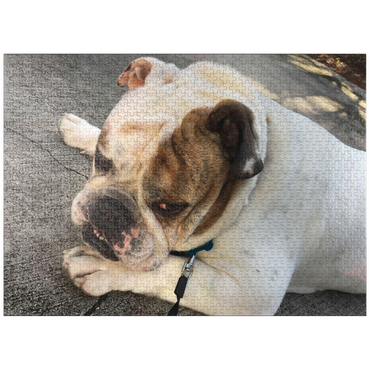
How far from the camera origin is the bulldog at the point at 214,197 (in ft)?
5.13

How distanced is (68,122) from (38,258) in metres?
0.74

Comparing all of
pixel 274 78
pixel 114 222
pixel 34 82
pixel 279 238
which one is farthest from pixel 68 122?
pixel 279 238

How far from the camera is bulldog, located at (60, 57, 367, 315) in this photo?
61.6 inches

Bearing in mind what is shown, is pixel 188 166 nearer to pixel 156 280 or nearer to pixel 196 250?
pixel 196 250

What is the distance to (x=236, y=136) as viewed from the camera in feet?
4.92

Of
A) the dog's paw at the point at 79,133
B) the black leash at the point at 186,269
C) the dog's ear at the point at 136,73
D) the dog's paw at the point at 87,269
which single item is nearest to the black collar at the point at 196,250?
the black leash at the point at 186,269

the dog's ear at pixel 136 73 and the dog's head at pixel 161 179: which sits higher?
the dog's ear at pixel 136 73

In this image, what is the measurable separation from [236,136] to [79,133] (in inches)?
32.0

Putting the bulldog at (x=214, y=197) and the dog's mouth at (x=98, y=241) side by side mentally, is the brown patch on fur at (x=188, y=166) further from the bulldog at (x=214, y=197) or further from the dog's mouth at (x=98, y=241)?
the dog's mouth at (x=98, y=241)

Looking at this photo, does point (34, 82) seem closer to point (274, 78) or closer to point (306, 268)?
point (274, 78)

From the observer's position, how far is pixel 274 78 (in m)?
1.79

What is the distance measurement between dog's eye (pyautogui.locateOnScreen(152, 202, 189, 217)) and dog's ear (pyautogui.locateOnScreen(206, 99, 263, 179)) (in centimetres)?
30

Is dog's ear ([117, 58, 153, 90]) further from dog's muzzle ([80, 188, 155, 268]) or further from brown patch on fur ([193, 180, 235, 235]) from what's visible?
brown patch on fur ([193, 180, 235, 235])

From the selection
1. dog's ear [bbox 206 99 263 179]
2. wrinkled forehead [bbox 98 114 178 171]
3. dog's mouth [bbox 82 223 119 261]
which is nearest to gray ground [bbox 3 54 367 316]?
dog's mouth [bbox 82 223 119 261]
